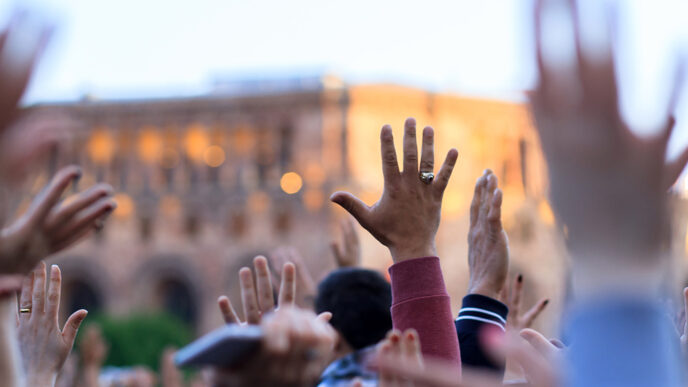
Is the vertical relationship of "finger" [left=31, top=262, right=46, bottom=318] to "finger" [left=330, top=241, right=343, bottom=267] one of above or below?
above

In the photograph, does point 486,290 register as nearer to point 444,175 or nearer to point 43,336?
point 444,175

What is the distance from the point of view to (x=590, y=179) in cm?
134

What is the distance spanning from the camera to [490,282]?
2.53m

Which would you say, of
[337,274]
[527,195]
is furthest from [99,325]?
[337,274]

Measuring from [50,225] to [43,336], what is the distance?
806 mm

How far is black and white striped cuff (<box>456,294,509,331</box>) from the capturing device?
2445mm

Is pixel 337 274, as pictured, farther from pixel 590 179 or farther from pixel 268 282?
pixel 590 179

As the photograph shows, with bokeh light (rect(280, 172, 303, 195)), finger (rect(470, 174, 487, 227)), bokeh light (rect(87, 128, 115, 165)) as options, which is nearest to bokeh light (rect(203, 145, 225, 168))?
bokeh light (rect(280, 172, 303, 195))

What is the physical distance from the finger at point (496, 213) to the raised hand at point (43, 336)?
1.17 meters

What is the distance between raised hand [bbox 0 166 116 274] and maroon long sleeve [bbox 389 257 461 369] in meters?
0.74

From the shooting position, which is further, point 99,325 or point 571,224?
point 99,325

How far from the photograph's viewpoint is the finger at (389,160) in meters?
2.27

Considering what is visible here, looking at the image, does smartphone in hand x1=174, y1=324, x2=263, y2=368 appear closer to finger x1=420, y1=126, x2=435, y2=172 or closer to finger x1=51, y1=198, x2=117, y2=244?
finger x1=51, y1=198, x2=117, y2=244

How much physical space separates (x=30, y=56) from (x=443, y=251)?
101 ft
